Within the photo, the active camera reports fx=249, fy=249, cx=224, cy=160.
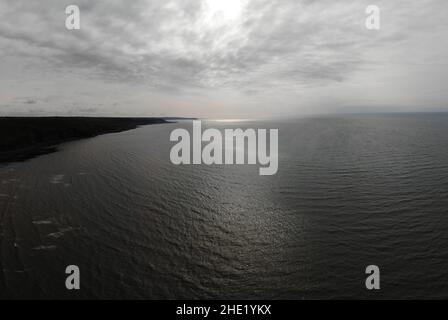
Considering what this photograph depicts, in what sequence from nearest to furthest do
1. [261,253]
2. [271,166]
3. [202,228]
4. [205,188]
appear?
[261,253]
[202,228]
[205,188]
[271,166]

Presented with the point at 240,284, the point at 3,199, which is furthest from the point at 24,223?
the point at 240,284

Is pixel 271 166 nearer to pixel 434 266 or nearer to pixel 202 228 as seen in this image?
pixel 202 228

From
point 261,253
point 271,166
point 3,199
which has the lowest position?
point 261,253

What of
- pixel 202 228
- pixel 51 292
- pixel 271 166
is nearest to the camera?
pixel 51 292

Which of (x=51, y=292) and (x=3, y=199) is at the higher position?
(x=3, y=199)

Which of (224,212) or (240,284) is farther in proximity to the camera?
(224,212)

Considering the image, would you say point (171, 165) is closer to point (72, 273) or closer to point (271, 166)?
point (271, 166)
